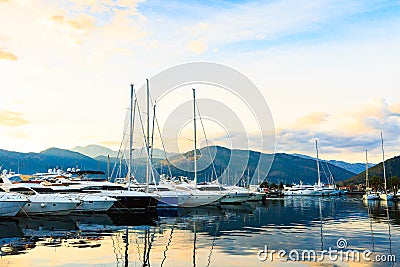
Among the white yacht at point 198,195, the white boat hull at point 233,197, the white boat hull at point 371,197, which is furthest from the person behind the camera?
the white boat hull at point 371,197

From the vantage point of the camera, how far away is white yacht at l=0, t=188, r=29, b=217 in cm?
3531

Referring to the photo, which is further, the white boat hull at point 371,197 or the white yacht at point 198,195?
the white boat hull at point 371,197

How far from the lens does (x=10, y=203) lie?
117 feet

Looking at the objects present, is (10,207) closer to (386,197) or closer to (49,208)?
(49,208)

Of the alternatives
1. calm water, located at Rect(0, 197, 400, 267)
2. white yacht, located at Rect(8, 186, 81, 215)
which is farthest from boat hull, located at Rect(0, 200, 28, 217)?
white yacht, located at Rect(8, 186, 81, 215)

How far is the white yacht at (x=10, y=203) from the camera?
35312mm

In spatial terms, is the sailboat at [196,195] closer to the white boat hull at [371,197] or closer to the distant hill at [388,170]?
the white boat hull at [371,197]

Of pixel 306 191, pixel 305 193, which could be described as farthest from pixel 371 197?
pixel 306 191

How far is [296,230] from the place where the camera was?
2959 centimetres

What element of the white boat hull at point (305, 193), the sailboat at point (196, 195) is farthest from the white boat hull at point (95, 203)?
the white boat hull at point (305, 193)

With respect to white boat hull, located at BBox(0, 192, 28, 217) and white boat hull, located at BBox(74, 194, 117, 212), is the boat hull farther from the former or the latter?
white boat hull, located at BBox(74, 194, 117, 212)

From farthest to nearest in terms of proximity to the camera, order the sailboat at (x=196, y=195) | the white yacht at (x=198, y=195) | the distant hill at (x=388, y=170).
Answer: the distant hill at (x=388, y=170), the sailboat at (x=196, y=195), the white yacht at (x=198, y=195)

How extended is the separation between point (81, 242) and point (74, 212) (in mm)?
20110

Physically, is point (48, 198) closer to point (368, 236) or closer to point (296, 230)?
point (296, 230)
